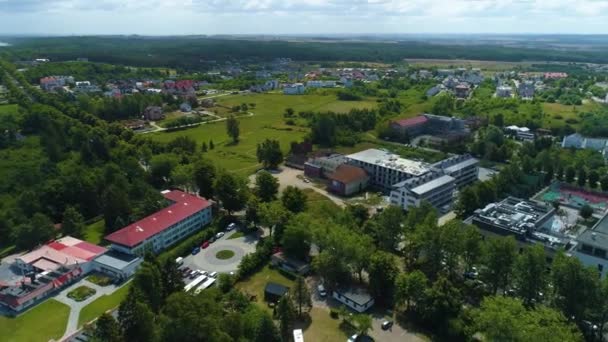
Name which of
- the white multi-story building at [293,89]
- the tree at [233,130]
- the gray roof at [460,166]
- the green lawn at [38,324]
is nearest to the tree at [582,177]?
the gray roof at [460,166]

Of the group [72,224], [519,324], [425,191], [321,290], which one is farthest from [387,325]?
[72,224]

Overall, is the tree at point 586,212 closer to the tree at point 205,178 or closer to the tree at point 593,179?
the tree at point 593,179

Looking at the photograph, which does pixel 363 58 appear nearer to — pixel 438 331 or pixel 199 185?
pixel 199 185

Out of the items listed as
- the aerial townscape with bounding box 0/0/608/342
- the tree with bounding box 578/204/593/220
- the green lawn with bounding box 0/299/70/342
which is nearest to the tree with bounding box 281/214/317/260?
the aerial townscape with bounding box 0/0/608/342

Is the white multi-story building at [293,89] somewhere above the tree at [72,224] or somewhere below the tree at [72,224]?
above

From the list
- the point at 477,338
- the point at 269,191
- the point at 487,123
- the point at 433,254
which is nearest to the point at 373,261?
the point at 433,254
